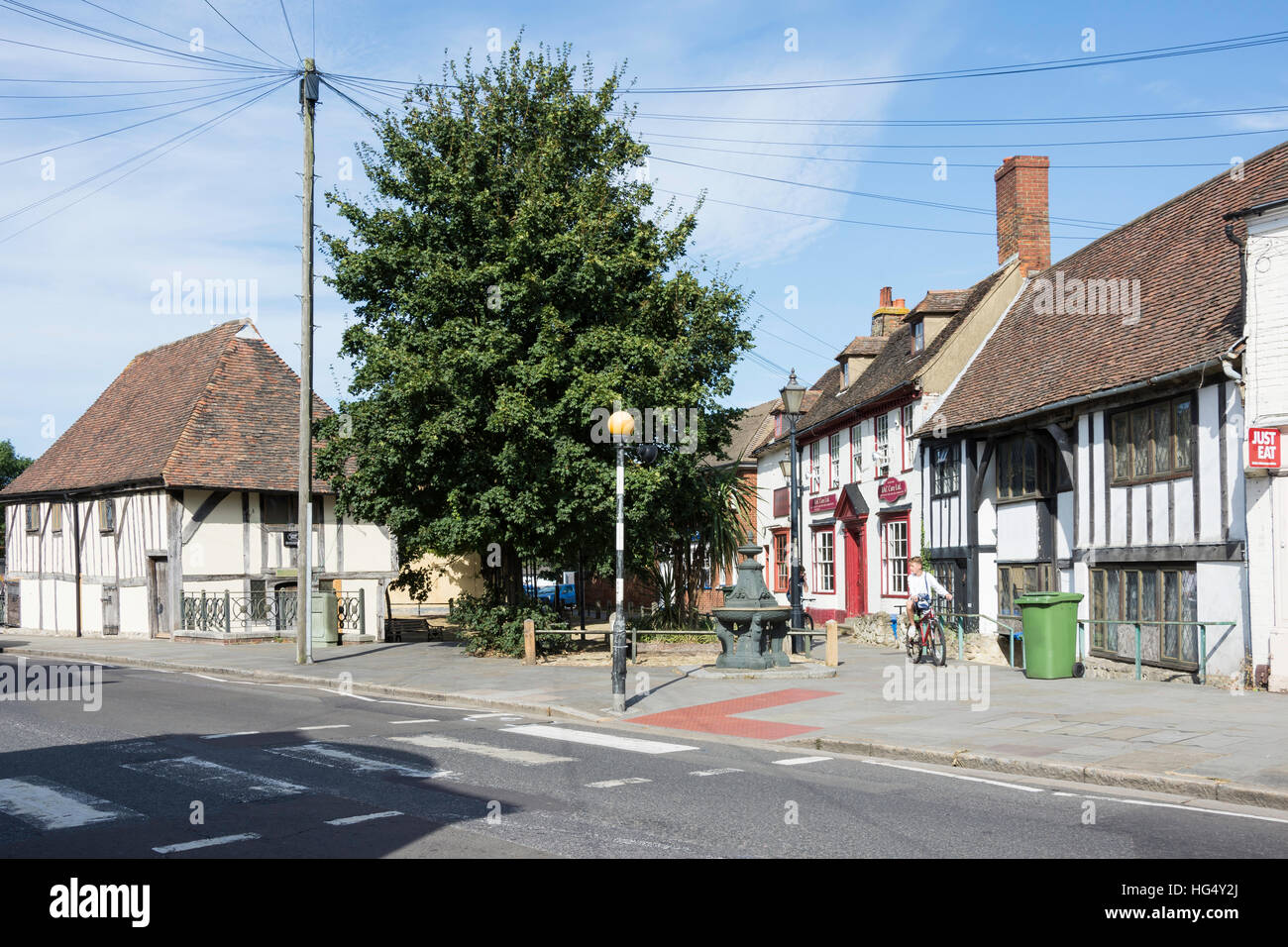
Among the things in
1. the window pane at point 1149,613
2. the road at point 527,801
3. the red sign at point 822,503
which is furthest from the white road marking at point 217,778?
the red sign at point 822,503

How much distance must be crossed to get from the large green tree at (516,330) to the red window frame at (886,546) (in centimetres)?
744

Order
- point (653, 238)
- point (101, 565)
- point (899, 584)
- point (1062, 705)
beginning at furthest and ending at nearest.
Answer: point (101, 565), point (899, 584), point (653, 238), point (1062, 705)

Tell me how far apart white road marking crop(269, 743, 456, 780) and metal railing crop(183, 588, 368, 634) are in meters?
17.7

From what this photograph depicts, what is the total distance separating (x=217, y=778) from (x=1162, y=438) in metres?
14.2

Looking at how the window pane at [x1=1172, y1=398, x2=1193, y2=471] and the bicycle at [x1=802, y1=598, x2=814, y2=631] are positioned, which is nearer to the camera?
the window pane at [x1=1172, y1=398, x2=1193, y2=471]

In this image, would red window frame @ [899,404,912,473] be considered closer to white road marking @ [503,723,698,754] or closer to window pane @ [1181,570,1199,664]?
window pane @ [1181,570,1199,664]

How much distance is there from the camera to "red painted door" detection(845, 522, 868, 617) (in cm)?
3145

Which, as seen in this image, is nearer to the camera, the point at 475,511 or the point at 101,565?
the point at 475,511

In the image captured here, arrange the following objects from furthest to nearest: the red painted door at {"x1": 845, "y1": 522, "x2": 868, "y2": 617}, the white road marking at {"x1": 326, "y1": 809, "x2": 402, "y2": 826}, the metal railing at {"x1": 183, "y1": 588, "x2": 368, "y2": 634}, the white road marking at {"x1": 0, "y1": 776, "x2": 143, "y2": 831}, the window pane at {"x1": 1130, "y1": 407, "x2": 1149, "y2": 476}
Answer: the red painted door at {"x1": 845, "y1": 522, "x2": 868, "y2": 617}
the metal railing at {"x1": 183, "y1": 588, "x2": 368, "y2": 634}
the window pane at {"x1": 1130, "y1": 407, "x2": 1149, "y2": 476}
the white road marking at {"x1": 0, "y1": 776, "x2": 143, "y2": 831}
the white road marking at {"x1": 326, "y1": 809, "x2": 402, "y2": 826}

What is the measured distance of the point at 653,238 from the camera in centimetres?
2211

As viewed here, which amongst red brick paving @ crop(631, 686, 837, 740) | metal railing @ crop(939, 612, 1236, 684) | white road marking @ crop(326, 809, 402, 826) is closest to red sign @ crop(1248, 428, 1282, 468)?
metal railing @ crop(939, 612, 1236, 684)
